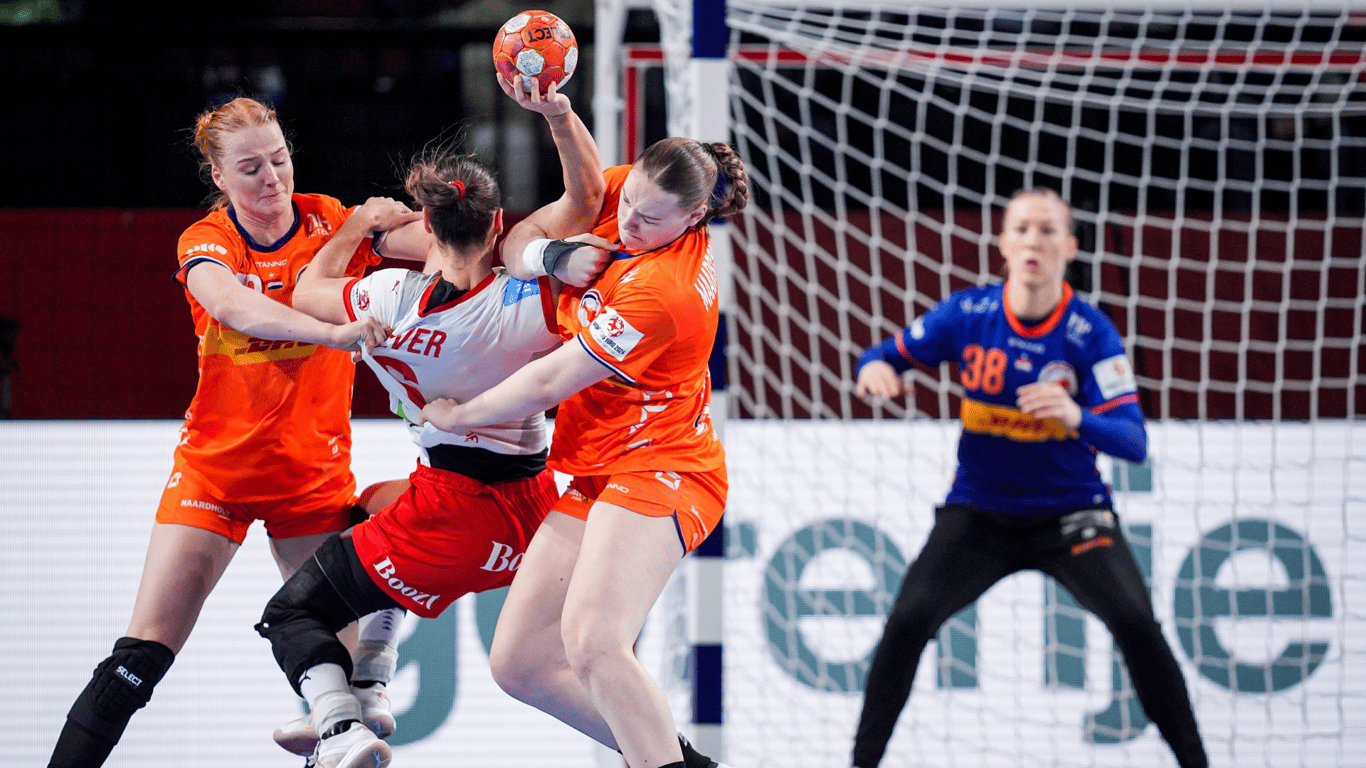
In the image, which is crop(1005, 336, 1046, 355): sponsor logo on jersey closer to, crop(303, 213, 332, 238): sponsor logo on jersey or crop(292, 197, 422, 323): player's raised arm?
crop(292, 197, 422, 323): player's raised arm

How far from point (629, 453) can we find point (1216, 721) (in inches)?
124

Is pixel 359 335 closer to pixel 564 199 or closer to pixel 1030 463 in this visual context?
pixel 564 199

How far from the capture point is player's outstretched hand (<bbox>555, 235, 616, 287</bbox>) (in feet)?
8.07

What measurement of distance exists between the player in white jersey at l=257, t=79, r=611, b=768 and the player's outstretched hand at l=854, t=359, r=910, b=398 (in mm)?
1134

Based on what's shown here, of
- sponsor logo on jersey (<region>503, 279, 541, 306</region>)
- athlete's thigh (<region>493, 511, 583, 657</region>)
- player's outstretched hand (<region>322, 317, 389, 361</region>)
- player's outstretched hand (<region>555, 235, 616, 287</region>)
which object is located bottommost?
athlete's thigh (<region>493, 511, 583, 657</region>)

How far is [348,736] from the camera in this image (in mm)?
2432

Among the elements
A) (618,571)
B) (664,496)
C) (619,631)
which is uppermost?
(664,496)

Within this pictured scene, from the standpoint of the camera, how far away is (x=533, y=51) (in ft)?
7.95

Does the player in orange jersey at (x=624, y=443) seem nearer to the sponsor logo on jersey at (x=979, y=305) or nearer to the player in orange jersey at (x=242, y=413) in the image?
the player in orange jersey at (x=242, y=413)

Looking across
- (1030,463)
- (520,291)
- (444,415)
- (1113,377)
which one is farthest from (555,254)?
(1113,377)

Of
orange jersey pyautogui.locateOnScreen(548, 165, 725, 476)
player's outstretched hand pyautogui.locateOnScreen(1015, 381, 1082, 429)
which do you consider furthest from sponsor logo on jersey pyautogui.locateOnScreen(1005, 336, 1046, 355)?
orange jersey pyautogui.locateOnScreen(548, 165, 725, 476)

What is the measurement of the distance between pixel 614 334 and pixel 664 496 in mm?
400

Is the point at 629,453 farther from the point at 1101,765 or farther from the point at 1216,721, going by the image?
the point at 1216,721

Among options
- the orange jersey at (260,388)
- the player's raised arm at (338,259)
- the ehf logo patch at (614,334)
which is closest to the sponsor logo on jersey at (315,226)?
the orange jersey at (260,388)
